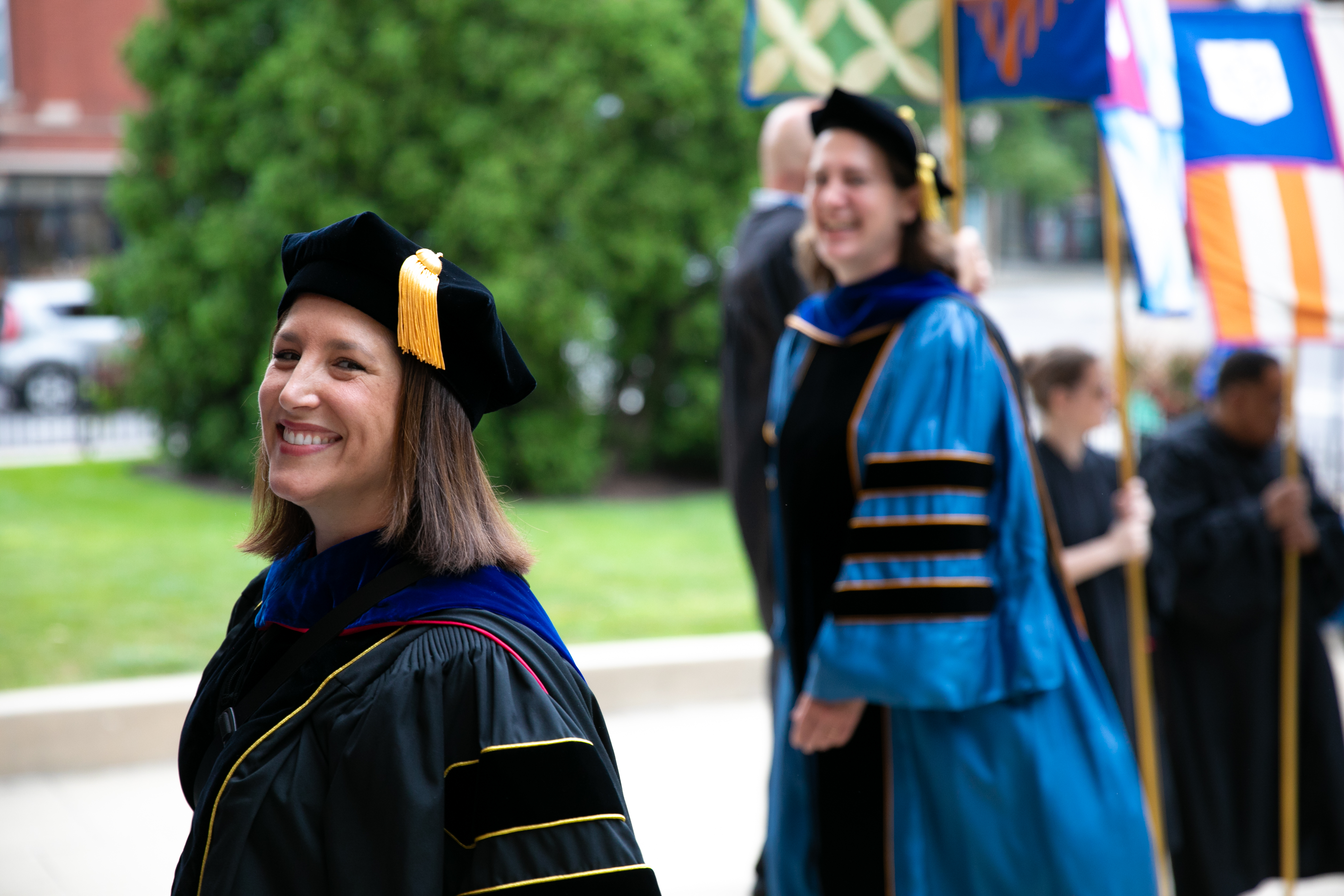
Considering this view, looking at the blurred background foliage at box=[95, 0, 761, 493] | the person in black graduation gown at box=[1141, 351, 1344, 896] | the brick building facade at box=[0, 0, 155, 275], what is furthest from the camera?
the brick building facade at box=[0, 0, 155, 275]

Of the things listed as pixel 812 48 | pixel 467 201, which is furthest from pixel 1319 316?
pixel 467 201

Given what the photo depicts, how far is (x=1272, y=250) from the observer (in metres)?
4.34

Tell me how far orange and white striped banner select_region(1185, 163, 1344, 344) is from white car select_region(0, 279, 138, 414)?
1476cm

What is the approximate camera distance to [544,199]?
1028 cm

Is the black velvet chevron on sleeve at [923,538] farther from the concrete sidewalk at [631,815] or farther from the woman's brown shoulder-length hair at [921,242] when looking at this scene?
the concrete sidewalk at [631,815]

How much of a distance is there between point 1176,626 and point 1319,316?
1.10 metres

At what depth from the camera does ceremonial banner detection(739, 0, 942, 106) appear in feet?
13.8

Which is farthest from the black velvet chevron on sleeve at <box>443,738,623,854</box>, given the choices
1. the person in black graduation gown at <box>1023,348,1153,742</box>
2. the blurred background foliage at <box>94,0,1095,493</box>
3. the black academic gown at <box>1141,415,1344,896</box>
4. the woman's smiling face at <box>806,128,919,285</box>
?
the blurred background foliage at <box>94,0,1095,493</box>

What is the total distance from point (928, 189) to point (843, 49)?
4.29 feet

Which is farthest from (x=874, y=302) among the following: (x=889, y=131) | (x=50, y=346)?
(x=50, y=346)

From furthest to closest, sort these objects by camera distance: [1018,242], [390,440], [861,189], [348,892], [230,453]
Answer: [1018,242]
[230,453]
[861,189]
[390,440]
[348,892]

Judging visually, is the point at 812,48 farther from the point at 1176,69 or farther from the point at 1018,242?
the point at 1018,242

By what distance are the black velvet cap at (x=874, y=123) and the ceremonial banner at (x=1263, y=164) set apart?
5.25ft

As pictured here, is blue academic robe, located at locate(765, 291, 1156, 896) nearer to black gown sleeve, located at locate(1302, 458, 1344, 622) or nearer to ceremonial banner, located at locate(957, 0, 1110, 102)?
ceremonial banner, located at locate(957, 0, 1110, 102)
